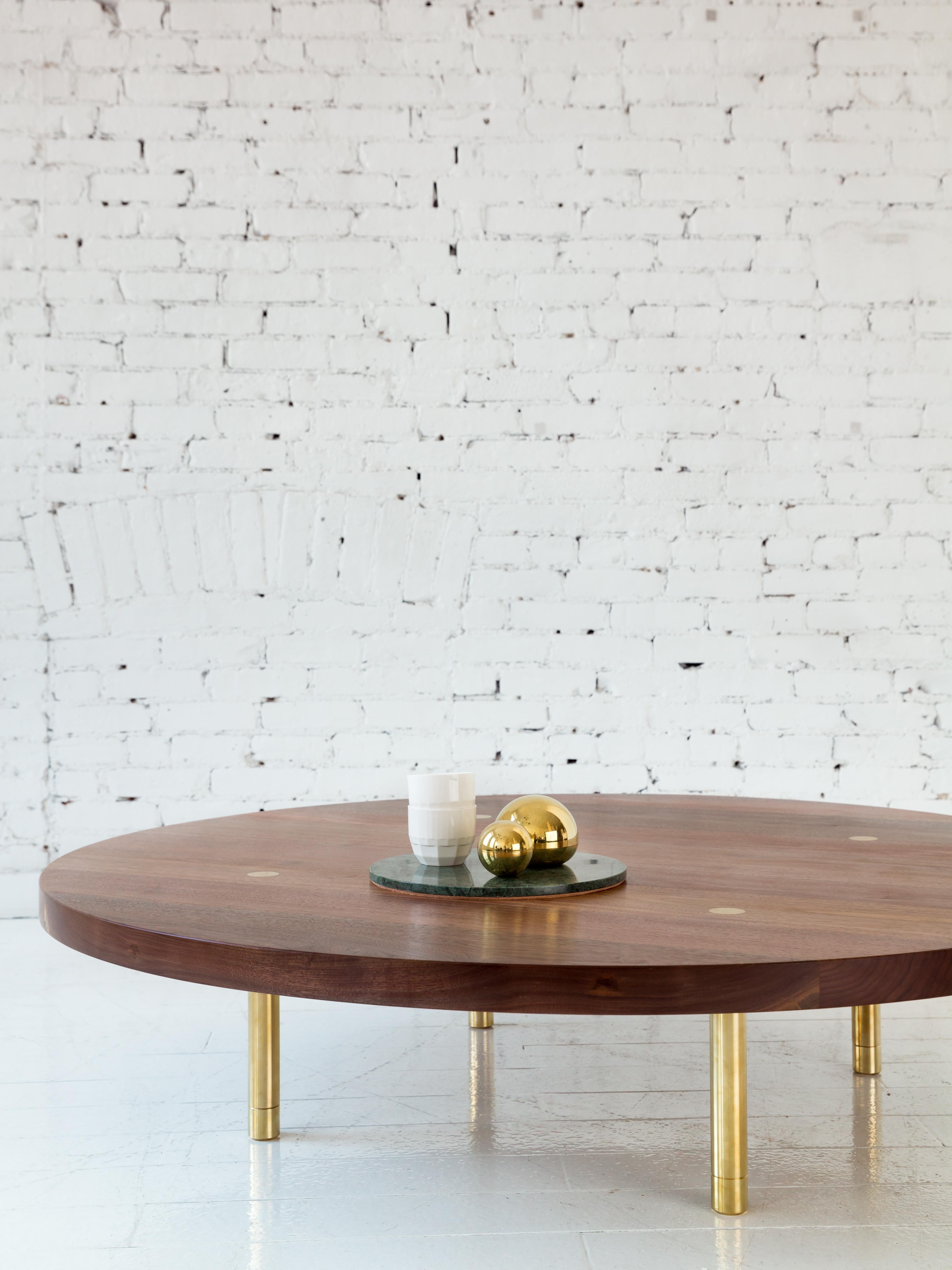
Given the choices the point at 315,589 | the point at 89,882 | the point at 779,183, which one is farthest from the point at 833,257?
the point at 89,882

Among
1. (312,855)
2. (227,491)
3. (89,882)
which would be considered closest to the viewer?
(89,882)

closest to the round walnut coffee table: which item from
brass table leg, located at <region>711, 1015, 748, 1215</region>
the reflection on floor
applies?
brass table leg, located at <region>711, 1015, 748, 1215</region>

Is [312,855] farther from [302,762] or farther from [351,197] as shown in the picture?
[351,197]

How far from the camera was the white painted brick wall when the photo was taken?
9.65 ft

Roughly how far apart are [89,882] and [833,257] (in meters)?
2.48

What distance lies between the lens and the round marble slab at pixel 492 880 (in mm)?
1273

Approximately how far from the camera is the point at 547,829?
4.51 ft

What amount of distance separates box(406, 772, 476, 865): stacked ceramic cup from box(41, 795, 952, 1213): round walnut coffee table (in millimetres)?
95

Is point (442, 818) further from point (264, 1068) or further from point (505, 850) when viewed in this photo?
point (264, 1068)

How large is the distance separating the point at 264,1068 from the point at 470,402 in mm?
1874

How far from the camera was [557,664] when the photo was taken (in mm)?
2980

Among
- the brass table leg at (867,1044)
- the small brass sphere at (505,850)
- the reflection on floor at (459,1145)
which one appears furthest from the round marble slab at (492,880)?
the brass table leg at (867,1044)

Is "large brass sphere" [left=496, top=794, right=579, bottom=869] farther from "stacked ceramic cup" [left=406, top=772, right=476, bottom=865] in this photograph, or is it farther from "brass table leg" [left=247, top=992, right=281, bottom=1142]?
"brass table leg" [left=247, top=992, right=281, bottom=1142]

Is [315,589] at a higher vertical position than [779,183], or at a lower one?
lower
